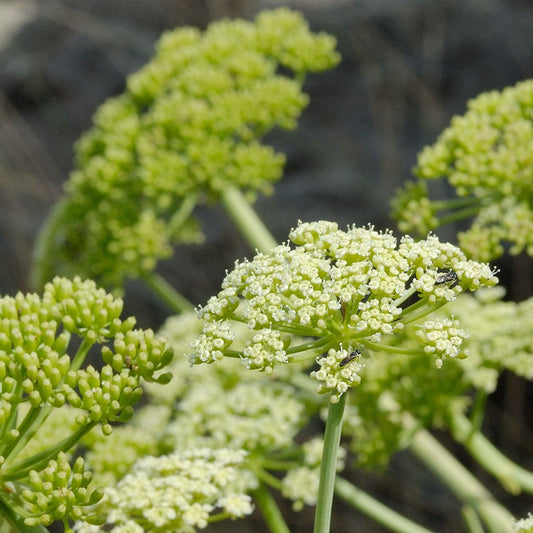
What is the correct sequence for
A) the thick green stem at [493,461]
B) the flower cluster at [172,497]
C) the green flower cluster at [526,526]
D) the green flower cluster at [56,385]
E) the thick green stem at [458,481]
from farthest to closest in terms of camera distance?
the thick green stem at [458,481]
the thick green stem at [493,461]
the flower cluster at [172,497]
the green flower cluster at [56,385]
the green flower cluster at [526,526]

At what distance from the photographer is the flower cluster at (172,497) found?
8.00 feet

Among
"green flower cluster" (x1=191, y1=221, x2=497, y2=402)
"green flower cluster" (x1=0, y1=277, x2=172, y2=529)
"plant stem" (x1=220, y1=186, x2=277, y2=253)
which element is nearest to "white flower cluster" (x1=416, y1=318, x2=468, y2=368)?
"green flower cluster" (x1=191, y1=221, x2=497, y2=402)

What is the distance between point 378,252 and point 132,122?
105 inches

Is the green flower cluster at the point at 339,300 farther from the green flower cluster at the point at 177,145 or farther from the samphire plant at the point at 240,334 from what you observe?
the green flower cluster at the point at 177,145

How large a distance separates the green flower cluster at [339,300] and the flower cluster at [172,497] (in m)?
0.58

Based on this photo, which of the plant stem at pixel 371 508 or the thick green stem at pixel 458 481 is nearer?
the plant stem at pixel 371 508

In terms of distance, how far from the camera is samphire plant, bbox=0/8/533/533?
2064 millimetres

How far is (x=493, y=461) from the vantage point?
3.47 metres

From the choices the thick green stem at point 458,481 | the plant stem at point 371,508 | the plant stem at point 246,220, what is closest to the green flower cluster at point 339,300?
the plant stem at point 371,508

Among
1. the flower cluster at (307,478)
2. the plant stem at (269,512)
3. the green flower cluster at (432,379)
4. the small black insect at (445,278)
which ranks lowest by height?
the plant stem at (269,512)

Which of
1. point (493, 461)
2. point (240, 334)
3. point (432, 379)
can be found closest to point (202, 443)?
point (240, 334)

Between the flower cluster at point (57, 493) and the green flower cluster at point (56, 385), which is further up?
the green flower cluster at point (56, 385)

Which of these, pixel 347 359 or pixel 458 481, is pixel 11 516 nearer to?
pixel 347 359

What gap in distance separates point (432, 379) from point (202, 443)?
1.08 metres
